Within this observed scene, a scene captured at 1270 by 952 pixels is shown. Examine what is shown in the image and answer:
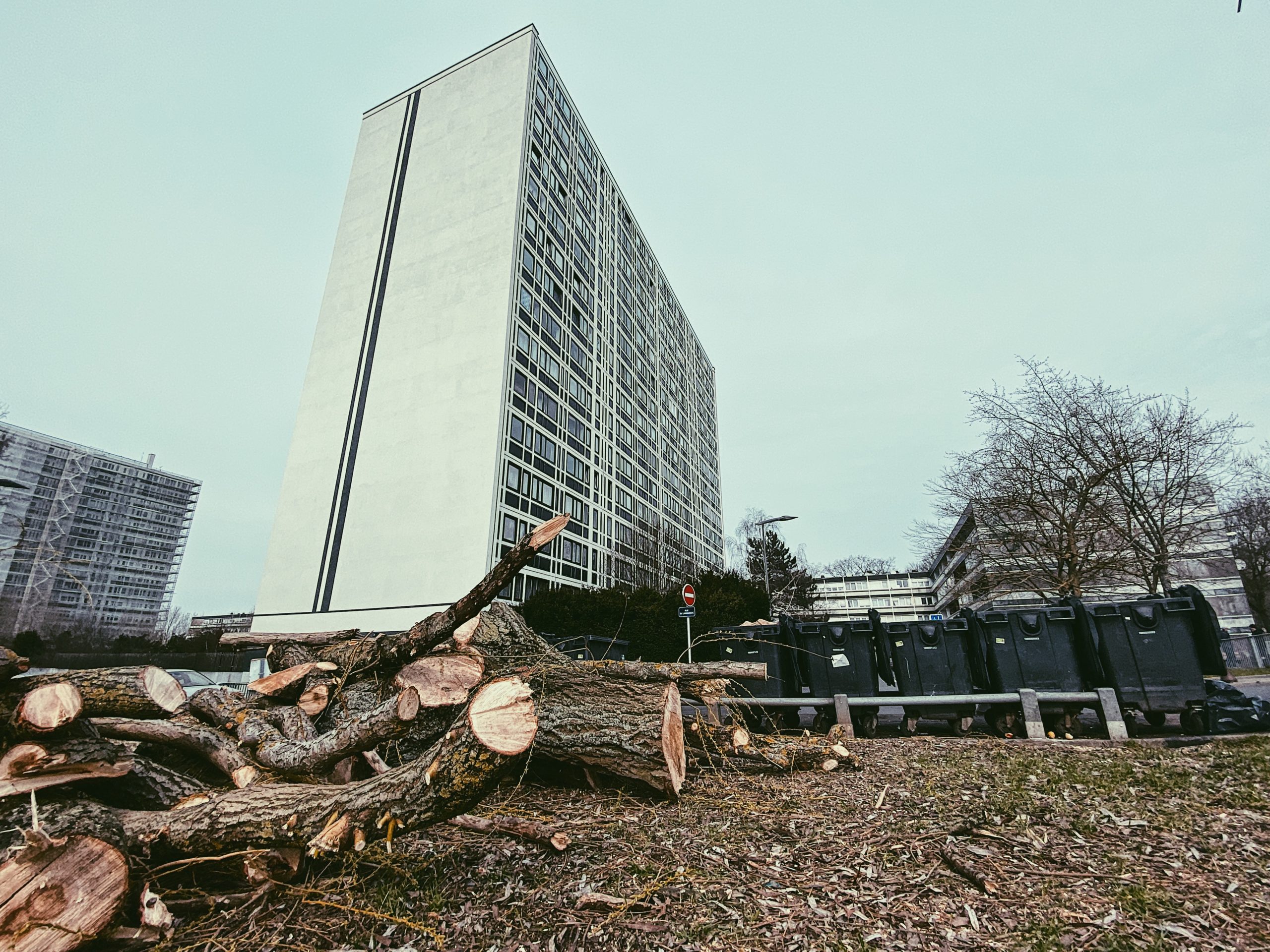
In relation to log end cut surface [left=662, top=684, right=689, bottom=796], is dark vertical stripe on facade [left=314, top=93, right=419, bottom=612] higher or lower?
higher

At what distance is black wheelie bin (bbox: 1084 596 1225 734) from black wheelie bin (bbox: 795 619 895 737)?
2.66 meters

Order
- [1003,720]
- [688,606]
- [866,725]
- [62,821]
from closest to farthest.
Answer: [62,821]
[1003,720]
[866,725]
[688,606]

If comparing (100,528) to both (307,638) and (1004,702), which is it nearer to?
(307,638)

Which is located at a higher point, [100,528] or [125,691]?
→ [100,528]

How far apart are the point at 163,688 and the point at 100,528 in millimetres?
71695

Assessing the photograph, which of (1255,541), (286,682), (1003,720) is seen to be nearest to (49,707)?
(286,682)

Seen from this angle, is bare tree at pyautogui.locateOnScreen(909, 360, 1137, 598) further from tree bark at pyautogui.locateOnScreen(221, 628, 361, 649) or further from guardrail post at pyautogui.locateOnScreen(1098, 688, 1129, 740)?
tree bark at pyautogui.locateOnScreen(221, 628, 361, 649)

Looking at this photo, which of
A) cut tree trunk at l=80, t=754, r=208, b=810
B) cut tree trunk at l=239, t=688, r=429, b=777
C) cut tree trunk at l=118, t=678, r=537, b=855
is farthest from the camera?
cut tree trunk at l=239, t=688, r=429, b=777

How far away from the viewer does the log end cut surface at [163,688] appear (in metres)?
3.60

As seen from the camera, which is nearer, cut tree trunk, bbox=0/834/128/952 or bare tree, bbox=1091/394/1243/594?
cut tree trunk, bbox=0/834/128/952

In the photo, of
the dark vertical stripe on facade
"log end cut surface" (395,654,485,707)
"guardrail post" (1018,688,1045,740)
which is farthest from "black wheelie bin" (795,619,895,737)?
the dark vertical stripe on facade

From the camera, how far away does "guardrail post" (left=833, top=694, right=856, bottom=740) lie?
24.4 ft

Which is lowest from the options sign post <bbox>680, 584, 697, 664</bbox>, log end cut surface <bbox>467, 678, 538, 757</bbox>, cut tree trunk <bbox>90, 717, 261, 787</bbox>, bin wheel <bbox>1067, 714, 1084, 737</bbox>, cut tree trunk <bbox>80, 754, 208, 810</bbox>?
bin wheel <bbox>1067, 714, 1084, 737</bbox>

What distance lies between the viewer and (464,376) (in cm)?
2652
